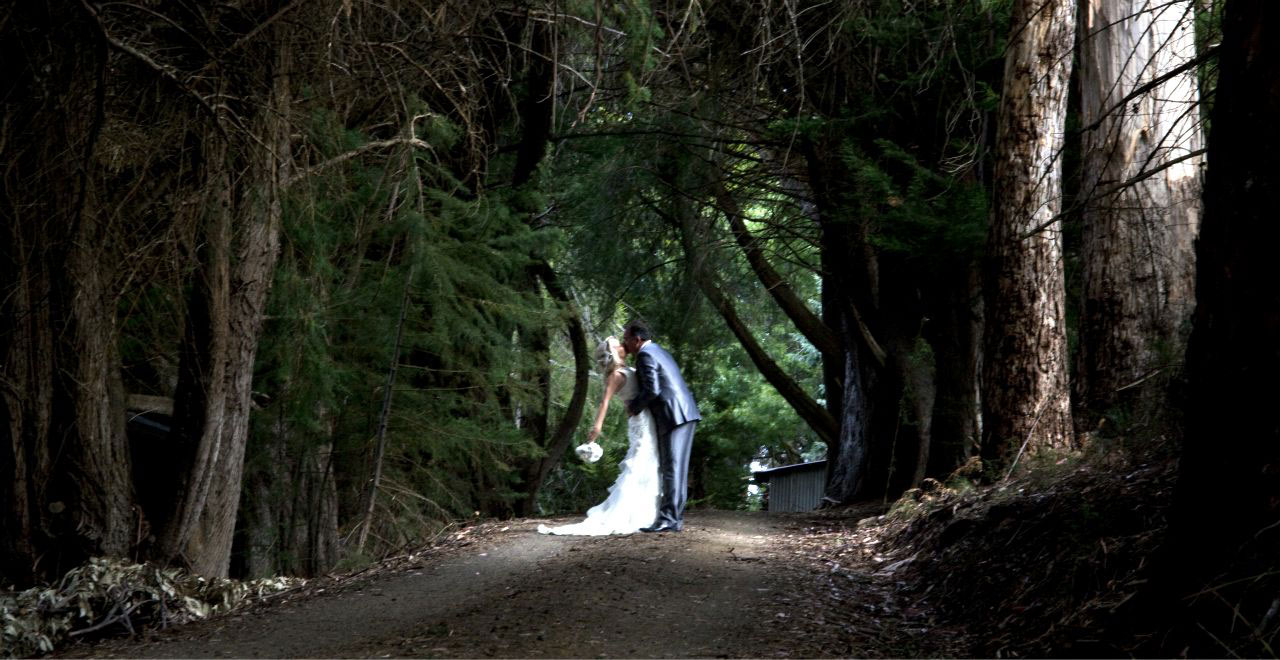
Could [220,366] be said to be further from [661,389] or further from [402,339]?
[661,389]

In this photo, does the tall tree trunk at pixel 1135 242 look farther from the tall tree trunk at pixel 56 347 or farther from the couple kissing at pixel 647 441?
the tall tree trunk at pixel 56 347

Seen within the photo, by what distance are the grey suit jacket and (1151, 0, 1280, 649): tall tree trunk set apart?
23.5 ft

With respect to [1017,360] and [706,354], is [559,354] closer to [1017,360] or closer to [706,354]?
[706,354]

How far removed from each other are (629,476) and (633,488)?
132 mm

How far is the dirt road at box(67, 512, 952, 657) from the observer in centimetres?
615

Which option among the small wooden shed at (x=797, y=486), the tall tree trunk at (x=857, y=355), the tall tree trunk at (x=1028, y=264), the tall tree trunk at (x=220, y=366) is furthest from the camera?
the small wooden shed at (x=797, y=486)

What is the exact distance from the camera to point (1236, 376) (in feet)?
14.4

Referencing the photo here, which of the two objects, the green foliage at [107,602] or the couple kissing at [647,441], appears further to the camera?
the couple kissing at [647,441]

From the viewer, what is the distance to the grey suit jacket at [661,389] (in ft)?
37.9

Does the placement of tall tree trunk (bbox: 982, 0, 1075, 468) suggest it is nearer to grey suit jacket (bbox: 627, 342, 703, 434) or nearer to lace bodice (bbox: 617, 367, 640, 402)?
grey suit jacket (bbox: 627, 342, 703, 434)

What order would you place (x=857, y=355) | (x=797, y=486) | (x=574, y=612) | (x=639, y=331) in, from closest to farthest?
1. (x=574, y=612)
2. (x=639, y=331)
3. (x=857, y=355)
4. (x=797, y=486)

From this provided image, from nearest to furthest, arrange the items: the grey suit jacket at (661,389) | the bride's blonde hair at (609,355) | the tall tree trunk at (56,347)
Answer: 1. the tall tree trunk at (56,347)
2. the grey suit jacket at (661,389)
3. the bride's blonde hair at (609,355)

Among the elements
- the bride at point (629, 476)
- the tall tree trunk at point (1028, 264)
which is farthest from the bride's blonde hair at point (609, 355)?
the tall tree trunk at point (1028, 264)

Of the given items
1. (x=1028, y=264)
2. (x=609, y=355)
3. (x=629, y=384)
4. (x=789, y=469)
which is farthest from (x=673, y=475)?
(x=789, y=469)
